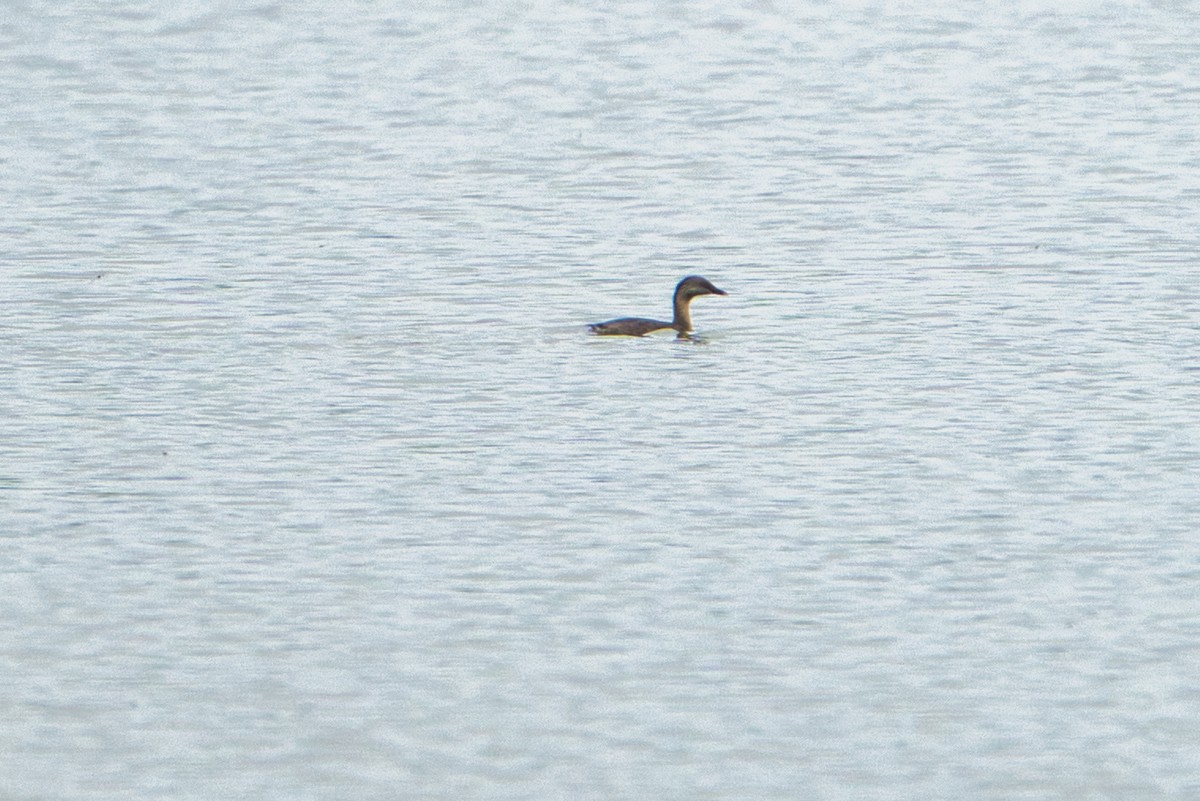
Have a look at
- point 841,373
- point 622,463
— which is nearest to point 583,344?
point 841,373

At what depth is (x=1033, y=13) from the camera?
36469 mm

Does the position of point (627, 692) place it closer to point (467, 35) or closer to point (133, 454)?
point (133, 454)

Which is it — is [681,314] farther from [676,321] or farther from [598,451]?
[598,451]

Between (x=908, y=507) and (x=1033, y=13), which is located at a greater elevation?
(x=1033, y=13)

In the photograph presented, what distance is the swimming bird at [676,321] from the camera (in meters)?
17.4

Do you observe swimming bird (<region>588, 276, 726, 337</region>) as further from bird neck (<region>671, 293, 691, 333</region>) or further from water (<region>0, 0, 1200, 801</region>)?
water (<region>0, 0, 1200, 801</region>)

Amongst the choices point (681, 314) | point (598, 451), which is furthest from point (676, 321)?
point (598, 451)

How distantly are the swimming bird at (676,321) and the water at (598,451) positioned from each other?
0.17 m

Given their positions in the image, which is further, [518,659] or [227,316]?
[227,316]

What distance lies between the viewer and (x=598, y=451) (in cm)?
1412

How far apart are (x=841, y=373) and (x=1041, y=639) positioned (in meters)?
5.52

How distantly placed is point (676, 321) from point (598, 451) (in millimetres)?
3854

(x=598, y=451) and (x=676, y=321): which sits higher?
(x=676, y=321)

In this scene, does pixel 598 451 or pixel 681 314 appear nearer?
pixel 598 451
